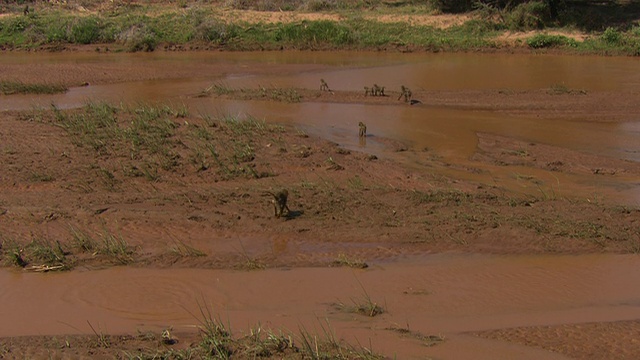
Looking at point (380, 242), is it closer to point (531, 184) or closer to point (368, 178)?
point (368, 178)

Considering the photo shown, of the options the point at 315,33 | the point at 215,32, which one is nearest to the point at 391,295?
the point at 315,33

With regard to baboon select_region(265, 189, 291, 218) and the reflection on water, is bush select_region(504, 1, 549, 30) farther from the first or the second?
baboon select_region(265, 189, 291, 218)

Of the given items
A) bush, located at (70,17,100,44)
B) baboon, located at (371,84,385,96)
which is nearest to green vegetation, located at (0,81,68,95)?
baboon, located at (371,84,385,96)

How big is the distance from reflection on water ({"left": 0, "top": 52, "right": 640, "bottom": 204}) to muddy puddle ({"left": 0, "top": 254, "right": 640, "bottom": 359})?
10.2 ft

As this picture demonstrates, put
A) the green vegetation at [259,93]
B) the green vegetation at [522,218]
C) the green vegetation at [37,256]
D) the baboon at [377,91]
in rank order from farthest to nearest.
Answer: the baboon at [377,91], the green vegetation at [259,93], the green vegetation at [522,218], the green vegetation at [37,256]

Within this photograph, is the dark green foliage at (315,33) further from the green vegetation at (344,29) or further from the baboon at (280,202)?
the baboon at (280,202)

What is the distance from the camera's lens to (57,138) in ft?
42.3

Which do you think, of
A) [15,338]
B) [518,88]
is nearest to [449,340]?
[15,338]

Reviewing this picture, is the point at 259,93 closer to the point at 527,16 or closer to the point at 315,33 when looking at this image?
the point at 315,33

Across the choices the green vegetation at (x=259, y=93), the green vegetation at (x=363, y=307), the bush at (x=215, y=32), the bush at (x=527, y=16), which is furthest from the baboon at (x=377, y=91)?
the bush at (x=215, y=32)

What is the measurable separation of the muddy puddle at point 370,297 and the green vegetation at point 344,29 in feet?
65.9

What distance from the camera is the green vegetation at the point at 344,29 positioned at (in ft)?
90.4

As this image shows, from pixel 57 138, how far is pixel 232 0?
2525cm

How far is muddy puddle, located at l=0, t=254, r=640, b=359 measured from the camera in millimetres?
6402
